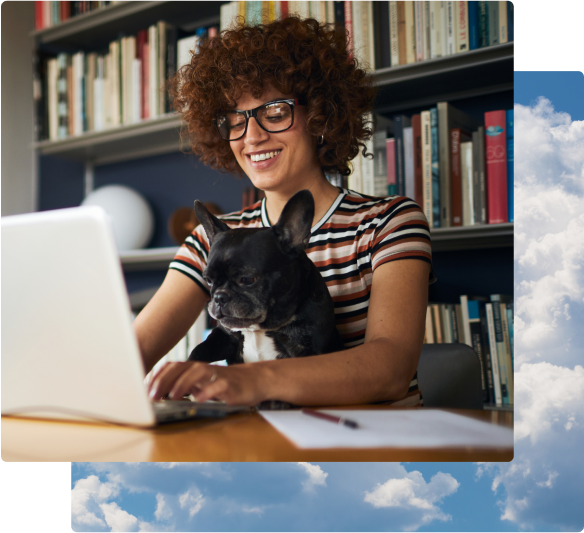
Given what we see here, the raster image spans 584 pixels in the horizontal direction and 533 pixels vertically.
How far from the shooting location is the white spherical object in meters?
1.91

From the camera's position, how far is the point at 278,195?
1.11 meters

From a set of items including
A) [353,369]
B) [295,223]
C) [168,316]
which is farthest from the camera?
[168,316]

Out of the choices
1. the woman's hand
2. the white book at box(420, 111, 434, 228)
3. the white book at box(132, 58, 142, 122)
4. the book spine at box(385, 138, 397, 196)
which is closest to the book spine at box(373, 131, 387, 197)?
the book spine at box(385, 138, 397, 196)

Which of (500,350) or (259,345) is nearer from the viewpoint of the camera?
(259,345)

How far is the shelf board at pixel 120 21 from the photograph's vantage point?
1903 mm

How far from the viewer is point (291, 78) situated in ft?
3.39

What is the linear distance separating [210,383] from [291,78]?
0.64 m

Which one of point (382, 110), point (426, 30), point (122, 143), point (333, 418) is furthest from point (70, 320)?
point (122, 143)

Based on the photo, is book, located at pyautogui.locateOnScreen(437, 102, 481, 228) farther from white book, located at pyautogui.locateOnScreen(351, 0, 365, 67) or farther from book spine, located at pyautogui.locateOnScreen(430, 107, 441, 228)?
white book, located at pyautogui.locateOnScreen(351, 0, 365, 67)

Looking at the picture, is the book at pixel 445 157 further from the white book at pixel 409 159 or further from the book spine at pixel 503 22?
the book spine at pixel 503 22

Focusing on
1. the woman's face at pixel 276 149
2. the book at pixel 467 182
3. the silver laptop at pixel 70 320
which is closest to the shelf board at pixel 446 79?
the book at pixel 467 182

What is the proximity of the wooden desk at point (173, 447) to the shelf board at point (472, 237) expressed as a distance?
0.90 meters

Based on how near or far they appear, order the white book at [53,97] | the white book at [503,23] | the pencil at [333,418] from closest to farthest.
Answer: the pencil at [333,418] < the white book at [503,23] < the white book at [53,97]

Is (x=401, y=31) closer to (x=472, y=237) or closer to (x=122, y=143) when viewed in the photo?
(x=472, y=237)
